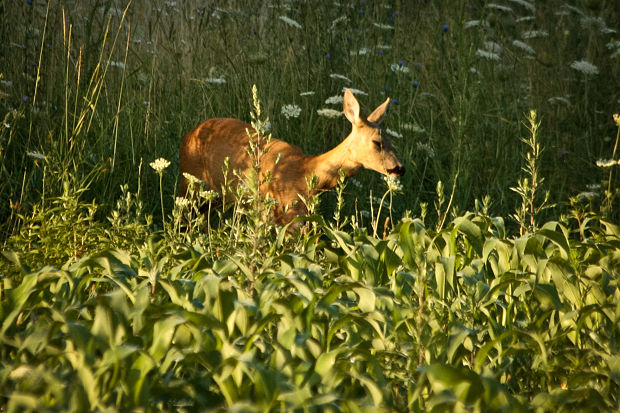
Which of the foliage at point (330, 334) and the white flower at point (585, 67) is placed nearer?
the foliage at point (330, 334)

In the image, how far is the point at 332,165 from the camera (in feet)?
15.5

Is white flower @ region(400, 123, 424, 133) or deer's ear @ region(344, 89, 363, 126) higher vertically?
deer's ear @ region(344, 89, 363, 126)

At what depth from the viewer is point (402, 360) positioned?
2260 millimetres

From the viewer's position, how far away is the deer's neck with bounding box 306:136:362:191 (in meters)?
4.71

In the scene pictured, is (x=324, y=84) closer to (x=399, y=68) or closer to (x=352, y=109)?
(x=399, y=68)

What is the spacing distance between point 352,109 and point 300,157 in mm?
448

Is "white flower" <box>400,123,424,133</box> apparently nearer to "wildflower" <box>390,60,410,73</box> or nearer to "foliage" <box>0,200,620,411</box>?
"wildflower" <box>390,60,410,73</box>

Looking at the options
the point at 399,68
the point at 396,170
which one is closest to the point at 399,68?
the point at 399,68

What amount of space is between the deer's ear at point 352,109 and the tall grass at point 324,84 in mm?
598

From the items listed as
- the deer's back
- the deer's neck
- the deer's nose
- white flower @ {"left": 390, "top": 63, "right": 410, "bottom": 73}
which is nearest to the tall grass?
white flower @ {"left": 390, "top": 63, "right": 410, "bottom": 73}

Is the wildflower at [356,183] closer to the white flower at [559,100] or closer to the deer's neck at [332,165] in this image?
the deer's neck at [332,165]

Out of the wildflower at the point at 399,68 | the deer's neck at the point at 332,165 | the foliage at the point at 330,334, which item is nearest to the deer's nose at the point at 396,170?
the deer's neck at the point at 332,165

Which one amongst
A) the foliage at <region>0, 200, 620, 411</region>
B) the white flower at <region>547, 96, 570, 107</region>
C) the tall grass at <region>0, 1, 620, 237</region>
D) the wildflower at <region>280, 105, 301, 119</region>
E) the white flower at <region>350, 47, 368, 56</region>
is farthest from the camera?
the white flower at <region>350, 47, 368, 56</region>

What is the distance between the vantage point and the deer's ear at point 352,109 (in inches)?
187
